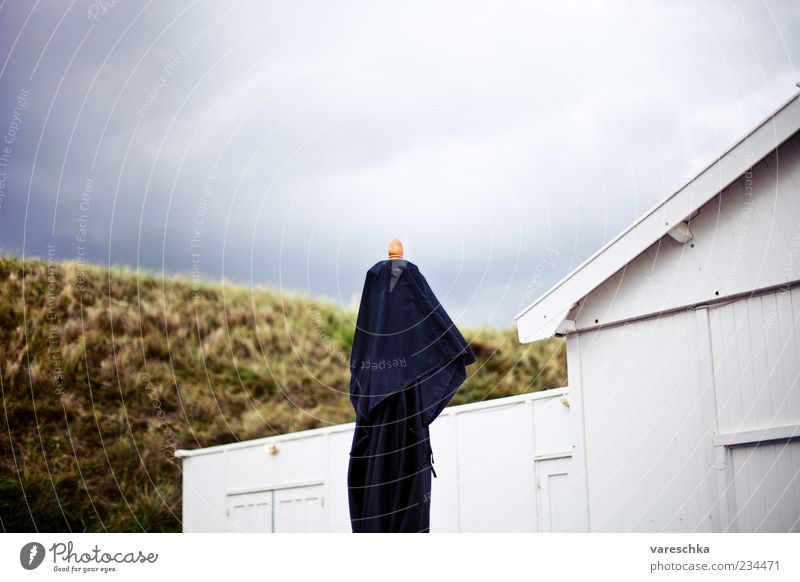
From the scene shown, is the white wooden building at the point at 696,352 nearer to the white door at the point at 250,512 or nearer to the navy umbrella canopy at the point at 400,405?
the navy umbrella canopy at the point at 400,405

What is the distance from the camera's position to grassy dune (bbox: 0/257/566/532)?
1041 centimetres

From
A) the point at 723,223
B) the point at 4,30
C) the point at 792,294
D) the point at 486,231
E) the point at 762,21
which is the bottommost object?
the point at 792,294

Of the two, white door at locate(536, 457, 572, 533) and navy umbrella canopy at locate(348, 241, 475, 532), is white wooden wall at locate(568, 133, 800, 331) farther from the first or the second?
white door at locate(536, 457, 572, 533)

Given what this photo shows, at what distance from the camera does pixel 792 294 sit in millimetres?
4078

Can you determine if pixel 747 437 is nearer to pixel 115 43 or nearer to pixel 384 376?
pixel 384 376

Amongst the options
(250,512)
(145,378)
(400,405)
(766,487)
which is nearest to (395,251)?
(400,405)

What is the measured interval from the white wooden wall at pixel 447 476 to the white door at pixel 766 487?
3.41ft

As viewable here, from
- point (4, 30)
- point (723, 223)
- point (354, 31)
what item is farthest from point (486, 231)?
point (4, 30)

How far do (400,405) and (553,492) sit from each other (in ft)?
8.41

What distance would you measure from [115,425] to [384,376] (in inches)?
336

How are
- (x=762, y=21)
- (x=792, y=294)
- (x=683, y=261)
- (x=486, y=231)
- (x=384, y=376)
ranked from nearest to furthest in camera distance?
(x=384, y=376)
(x=792, y=294)
(x=683, y=261)
(x=762, y=21)
(x=486, y=231)

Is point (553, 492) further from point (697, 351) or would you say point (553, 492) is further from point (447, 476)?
point (697, 351)

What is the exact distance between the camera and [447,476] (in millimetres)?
6766

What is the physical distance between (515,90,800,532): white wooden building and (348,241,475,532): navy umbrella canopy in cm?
124
